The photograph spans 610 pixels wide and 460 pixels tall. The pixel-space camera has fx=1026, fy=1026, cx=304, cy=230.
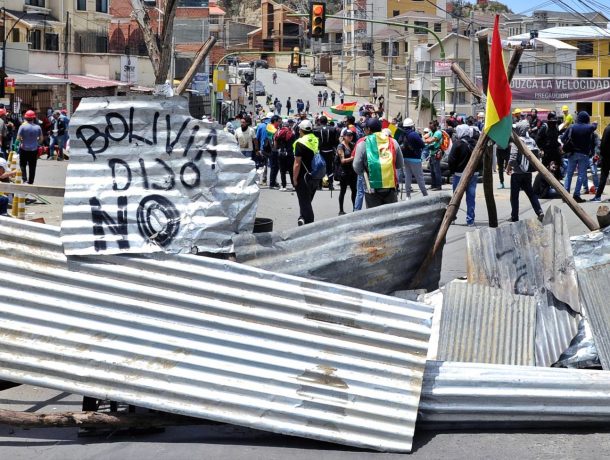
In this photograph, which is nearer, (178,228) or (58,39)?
(178,228)

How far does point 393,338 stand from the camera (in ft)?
19.5

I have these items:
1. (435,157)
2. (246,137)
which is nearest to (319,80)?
(246,137)

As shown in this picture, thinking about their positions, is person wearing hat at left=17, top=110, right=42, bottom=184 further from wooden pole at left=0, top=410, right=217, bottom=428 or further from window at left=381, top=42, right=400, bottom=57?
window at left=381, top=42, right=400, bottom=57

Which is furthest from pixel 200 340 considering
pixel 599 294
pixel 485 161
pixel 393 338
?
pixel 485 161

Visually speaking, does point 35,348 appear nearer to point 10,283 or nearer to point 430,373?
point 10,283

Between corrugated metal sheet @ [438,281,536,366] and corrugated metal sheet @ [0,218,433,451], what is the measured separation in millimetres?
1023

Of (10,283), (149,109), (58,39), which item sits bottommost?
(10,283)

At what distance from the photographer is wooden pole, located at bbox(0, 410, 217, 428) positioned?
19.3 ft

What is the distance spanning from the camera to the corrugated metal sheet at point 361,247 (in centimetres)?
639

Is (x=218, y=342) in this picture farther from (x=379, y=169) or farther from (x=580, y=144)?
(x=580, y=144)

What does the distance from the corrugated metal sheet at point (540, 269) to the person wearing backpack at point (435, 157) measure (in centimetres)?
1542

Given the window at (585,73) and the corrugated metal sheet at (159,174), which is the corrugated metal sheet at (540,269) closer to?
the corrugated metal sheet at (159,174)

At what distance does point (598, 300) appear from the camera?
6.98m

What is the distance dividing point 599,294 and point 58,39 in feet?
198
